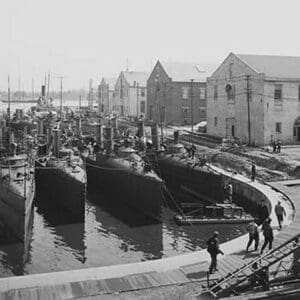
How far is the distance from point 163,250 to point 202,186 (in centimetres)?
1065

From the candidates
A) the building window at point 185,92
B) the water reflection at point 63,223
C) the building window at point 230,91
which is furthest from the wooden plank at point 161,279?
the building window at point 185,92

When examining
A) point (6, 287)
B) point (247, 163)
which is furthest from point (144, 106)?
point (6, 287)

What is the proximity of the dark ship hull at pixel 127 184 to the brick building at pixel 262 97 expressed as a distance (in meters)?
16.5

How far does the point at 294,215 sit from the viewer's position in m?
22.2

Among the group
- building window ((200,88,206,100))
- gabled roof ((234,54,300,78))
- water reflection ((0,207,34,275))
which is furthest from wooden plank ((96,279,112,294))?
building window ((200,88,206,100))

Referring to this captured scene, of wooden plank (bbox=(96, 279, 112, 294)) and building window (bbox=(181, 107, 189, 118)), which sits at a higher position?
building window (bbox=(181, 107, 189, 118))

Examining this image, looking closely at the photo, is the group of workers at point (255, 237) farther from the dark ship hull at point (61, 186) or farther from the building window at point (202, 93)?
the building window at point (202, 93)

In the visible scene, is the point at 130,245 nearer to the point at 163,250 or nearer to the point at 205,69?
the point at 163,250

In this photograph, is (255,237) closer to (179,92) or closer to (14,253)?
(14,253)

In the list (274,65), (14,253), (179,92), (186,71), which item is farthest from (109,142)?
(186,71)

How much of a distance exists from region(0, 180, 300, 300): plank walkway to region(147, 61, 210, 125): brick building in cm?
5146

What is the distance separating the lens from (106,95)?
331ft

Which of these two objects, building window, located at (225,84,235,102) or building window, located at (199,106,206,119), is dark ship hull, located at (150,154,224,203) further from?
building window, located at (199,106,206,119)

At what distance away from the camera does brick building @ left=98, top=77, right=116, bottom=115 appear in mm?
98706
